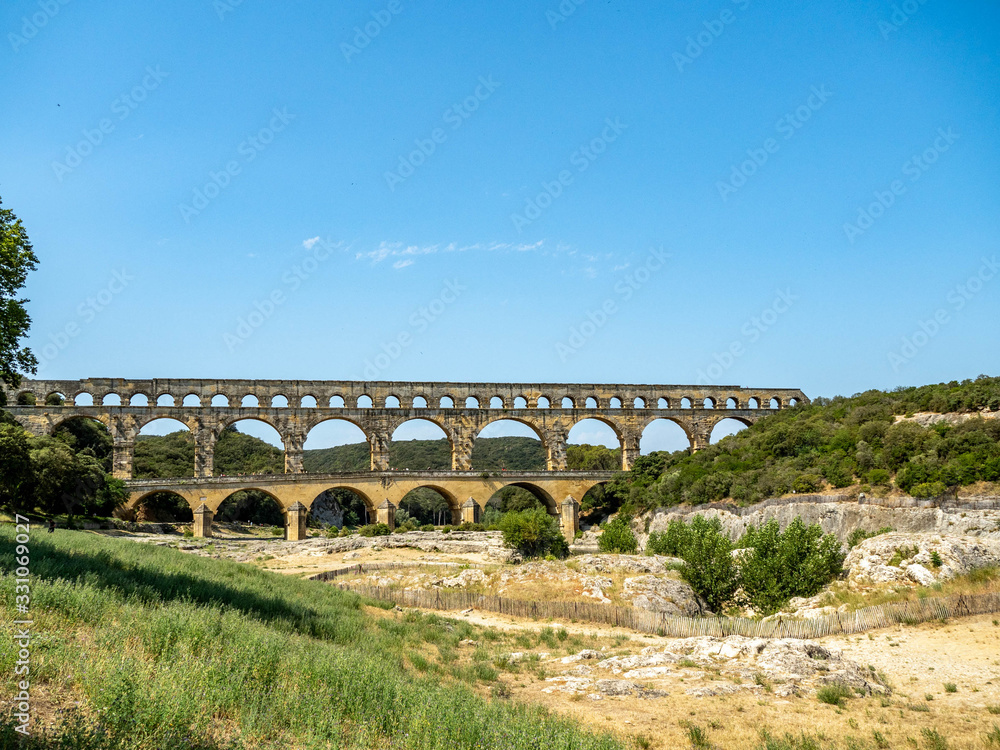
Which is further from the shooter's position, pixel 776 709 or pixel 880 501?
pixel 880 501

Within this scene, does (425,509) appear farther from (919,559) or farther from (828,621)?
(828,621)

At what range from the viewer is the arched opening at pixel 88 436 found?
150 ft

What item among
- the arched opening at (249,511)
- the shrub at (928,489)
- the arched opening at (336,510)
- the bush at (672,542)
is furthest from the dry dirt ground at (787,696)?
the arched opening at (336,510)

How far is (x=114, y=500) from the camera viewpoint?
129 feet

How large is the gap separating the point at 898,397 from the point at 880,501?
49.8 feet

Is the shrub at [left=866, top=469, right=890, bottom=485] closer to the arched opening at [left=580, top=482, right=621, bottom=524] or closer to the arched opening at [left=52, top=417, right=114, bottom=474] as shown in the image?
the arched opening at [left=580, top=482, right=621, bottom=524]

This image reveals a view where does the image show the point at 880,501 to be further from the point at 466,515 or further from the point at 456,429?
the point at 456,429

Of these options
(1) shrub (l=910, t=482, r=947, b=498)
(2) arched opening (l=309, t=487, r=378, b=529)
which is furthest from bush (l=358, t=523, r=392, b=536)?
(1) shrub (l=910, t=482, r=947, b=498)

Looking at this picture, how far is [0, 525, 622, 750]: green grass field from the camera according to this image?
18.8ft

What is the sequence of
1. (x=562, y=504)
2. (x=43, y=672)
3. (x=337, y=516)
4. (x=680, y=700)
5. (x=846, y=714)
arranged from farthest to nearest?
(x=337, y=516)
(x=562, y=504)
(x=680, y=700)
(x=846, y=714)
(x=43, y=672)

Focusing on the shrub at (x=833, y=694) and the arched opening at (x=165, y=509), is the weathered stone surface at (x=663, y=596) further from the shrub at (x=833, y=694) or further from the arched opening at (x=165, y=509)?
the arched opening at (x=165, y=509)

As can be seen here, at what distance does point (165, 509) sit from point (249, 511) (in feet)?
32.6

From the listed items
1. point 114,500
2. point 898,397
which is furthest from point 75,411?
point 898,397

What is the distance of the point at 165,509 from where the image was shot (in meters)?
51.1
